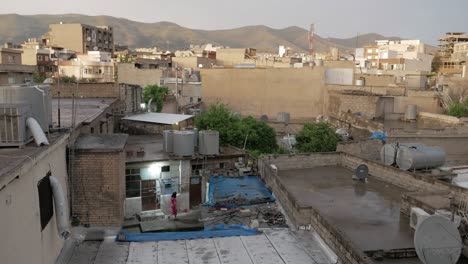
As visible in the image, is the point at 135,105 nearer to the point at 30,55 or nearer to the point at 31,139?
the point at 31,139

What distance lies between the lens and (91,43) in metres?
78.5

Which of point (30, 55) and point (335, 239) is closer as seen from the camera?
point (335, 239)

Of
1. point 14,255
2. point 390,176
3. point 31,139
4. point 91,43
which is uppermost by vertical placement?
point 91,43

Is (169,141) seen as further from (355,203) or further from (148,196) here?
(355,203)

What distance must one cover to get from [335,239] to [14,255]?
526 cm

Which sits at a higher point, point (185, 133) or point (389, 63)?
point (389, 63)

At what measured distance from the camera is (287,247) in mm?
8164

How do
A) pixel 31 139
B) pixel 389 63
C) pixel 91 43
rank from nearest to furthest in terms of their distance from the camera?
pixel 31 139 → pixel 389 63 → pixel 91 43

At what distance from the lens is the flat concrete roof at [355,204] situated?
9.78 m

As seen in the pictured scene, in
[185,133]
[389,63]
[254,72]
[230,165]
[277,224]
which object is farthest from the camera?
[389,63]

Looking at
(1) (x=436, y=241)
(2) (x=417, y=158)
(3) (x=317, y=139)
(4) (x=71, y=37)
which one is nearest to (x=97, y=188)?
(1) (x=436, y=241)

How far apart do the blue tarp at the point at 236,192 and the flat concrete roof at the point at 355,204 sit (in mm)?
957

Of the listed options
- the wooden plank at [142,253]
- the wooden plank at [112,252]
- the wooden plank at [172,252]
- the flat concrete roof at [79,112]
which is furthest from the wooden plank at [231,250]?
the flat concrete roof at [79,112]

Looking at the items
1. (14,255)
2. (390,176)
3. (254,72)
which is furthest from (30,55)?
(14,255)
